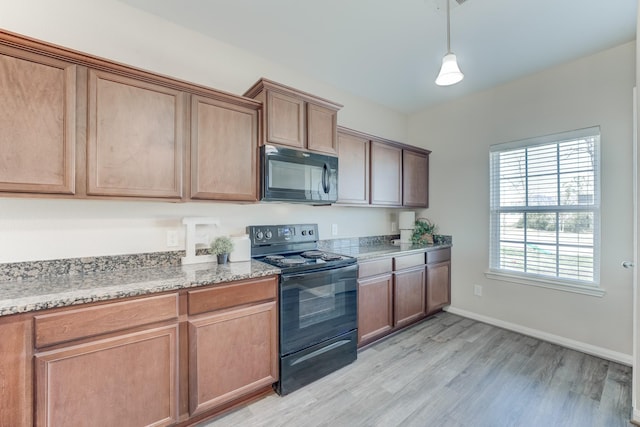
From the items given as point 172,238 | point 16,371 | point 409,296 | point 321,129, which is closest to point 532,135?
point 409,296

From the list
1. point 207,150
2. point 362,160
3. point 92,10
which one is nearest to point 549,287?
point 362,160

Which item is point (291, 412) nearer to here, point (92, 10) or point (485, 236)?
point (485, 236)

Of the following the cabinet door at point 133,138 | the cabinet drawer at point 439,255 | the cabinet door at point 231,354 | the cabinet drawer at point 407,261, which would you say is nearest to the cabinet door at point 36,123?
the cabinet door at point 133,138

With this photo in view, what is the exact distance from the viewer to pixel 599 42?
2375 millimetres

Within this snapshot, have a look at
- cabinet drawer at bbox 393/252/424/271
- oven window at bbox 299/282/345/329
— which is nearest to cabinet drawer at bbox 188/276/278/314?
oven window at bbox 299/282/345/329

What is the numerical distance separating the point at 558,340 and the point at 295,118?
3311 mm

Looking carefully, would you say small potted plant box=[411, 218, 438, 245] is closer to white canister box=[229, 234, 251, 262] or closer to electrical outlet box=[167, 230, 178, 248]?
white canister box=[229, 234, 251, 262]

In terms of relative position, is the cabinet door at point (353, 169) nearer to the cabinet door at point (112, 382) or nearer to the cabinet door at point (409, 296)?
the cabinet door at point (409, 296)

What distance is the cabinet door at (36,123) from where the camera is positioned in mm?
1375

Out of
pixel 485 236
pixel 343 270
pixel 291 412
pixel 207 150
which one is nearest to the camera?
pixel 291 412

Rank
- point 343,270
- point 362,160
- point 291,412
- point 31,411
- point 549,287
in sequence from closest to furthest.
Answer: point 31,411 → point 291,412 → point 343,270 → point 549,287 → point 362,160

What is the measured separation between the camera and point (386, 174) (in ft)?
10.7

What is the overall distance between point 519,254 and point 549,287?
15.9 inches

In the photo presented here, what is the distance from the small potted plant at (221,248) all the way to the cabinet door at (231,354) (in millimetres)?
506
